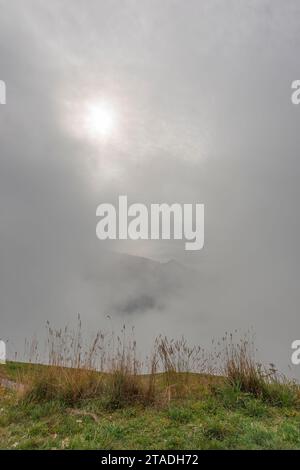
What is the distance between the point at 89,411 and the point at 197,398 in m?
2.25

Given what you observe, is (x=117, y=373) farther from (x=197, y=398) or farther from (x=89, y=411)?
(x=197, y=398)

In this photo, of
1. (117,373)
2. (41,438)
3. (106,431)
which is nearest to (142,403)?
(117,373)

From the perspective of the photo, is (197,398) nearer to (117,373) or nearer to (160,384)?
(160,384)

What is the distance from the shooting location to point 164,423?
19.5ft

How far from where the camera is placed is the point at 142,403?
7.13 meters

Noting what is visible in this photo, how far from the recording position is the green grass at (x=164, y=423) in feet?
16.5

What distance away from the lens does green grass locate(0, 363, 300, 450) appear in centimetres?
503

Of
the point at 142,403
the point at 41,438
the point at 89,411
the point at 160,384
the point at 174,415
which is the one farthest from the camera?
the point at 160,384
